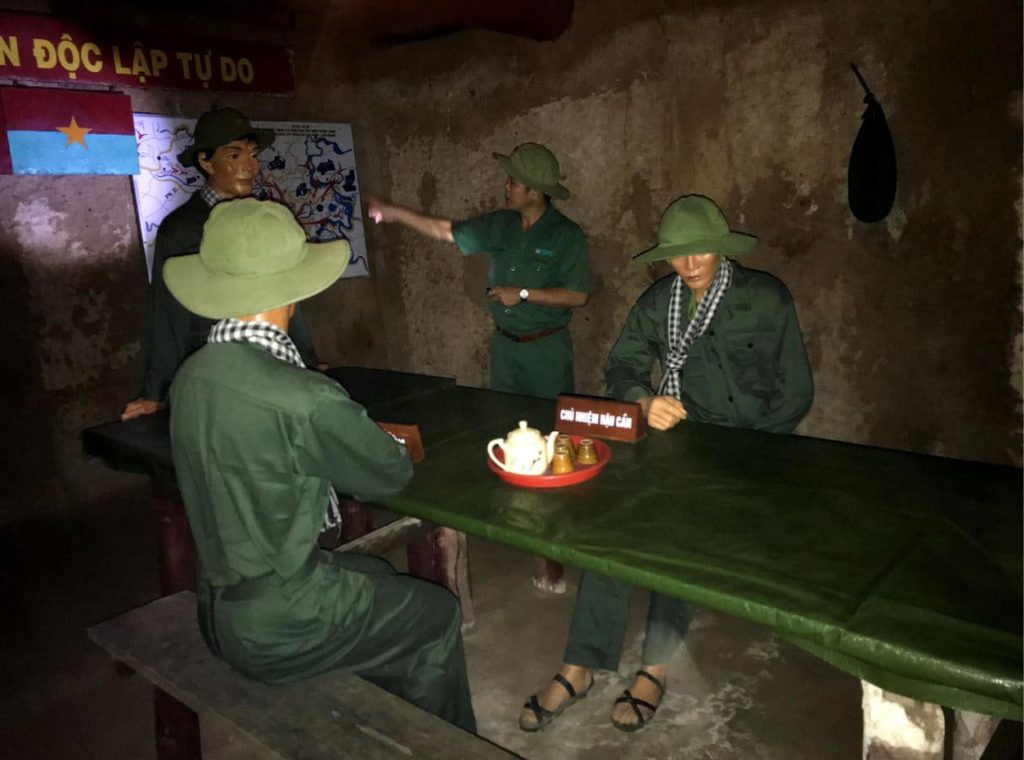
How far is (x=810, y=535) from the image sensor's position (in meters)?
1.76

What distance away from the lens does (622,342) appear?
121 inches

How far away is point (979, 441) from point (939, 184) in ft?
4.06

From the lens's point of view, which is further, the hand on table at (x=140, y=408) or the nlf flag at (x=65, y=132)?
the nlf flag at (x=65, y=132)

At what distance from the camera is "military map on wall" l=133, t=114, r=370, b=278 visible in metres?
5.07

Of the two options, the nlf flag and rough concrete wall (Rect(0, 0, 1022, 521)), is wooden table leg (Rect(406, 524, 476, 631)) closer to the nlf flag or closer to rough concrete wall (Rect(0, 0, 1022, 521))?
rough concrete wall (Rect(0, 0, 1022, 521))

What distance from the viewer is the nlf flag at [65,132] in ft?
14.6

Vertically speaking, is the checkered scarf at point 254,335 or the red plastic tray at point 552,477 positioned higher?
the checkered scarf at point 254,335

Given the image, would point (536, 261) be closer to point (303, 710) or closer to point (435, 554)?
point (435, 554)

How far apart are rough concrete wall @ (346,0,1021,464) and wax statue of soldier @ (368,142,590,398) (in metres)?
0.86

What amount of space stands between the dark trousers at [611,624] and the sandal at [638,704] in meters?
0.06

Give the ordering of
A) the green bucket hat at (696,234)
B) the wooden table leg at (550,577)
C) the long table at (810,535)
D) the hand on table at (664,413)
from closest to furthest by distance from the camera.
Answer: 1. the long table at (810,535)
2. the hand on table at (664,413)
3. the green bucket hat at (696,234)
4. the wooden table leg at (550,577)

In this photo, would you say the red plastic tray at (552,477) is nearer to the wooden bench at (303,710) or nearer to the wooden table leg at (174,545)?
the wooden bench at (303,710)

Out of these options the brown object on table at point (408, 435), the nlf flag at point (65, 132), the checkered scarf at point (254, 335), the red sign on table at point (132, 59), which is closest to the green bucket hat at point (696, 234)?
the brown object on table at point (408, 435)

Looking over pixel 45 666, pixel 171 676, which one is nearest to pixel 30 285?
pixel 45 666
